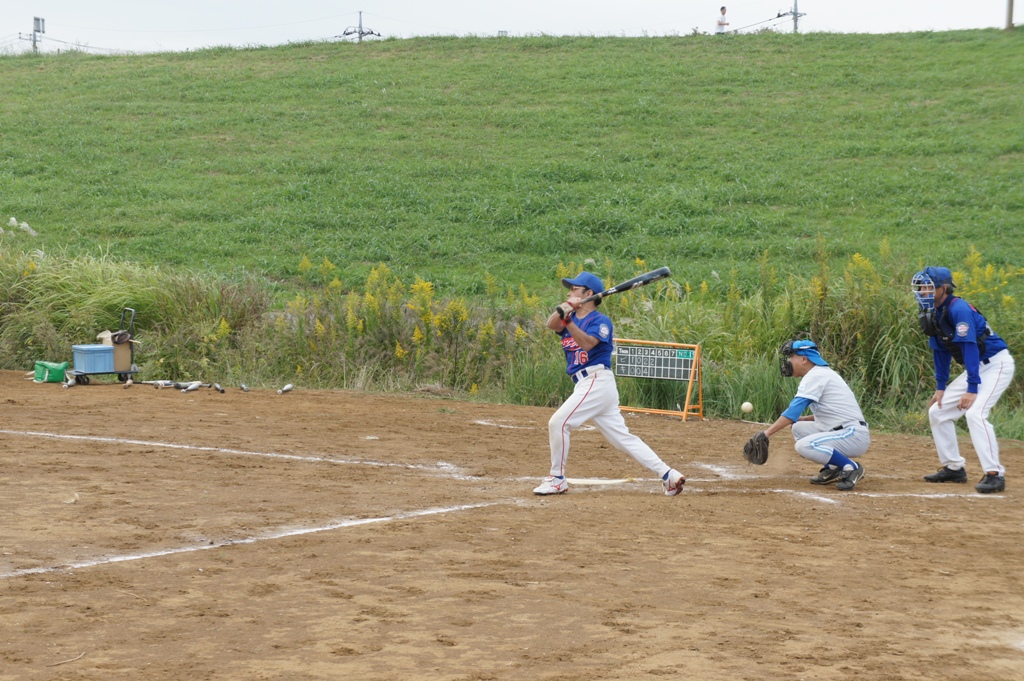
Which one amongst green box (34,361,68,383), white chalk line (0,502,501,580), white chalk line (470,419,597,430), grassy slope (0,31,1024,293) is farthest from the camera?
grassy slope (0,31,1024,293)

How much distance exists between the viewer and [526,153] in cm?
3184

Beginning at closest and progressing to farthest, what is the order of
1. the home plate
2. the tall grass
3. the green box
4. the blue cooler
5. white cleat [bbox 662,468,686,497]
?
white cleat [bbox 662,468,686,497] < the home plate < the tall grass < the blue cooler < the green box

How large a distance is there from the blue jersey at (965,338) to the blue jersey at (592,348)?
9.44ft

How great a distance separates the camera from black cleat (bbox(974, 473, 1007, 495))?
9.37m

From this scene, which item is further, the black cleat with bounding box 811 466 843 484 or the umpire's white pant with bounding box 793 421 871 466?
the black cleat with bounding box 811 466 843 484

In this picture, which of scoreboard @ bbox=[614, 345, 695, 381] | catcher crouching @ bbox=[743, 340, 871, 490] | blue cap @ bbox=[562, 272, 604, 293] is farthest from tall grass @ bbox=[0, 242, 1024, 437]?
blue cap @ bbox=[562, 272, 604, 293]

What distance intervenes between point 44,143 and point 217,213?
953cm

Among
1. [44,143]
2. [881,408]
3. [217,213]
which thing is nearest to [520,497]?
[881,408]

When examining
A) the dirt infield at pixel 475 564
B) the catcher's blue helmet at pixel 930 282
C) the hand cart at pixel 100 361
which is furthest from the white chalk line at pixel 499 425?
the hand cart at pixel 100 361

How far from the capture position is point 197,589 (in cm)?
610

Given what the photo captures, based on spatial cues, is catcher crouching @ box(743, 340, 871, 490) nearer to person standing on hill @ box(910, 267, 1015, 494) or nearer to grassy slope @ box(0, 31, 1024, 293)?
person standing on hill @ box(910, 267, 1015, 494)

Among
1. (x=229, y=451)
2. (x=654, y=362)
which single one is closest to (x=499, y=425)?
(x=654, y=362)

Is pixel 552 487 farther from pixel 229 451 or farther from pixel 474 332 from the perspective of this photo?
pixel 474 332

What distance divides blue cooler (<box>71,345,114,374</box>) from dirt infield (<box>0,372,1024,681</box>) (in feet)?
12.2
